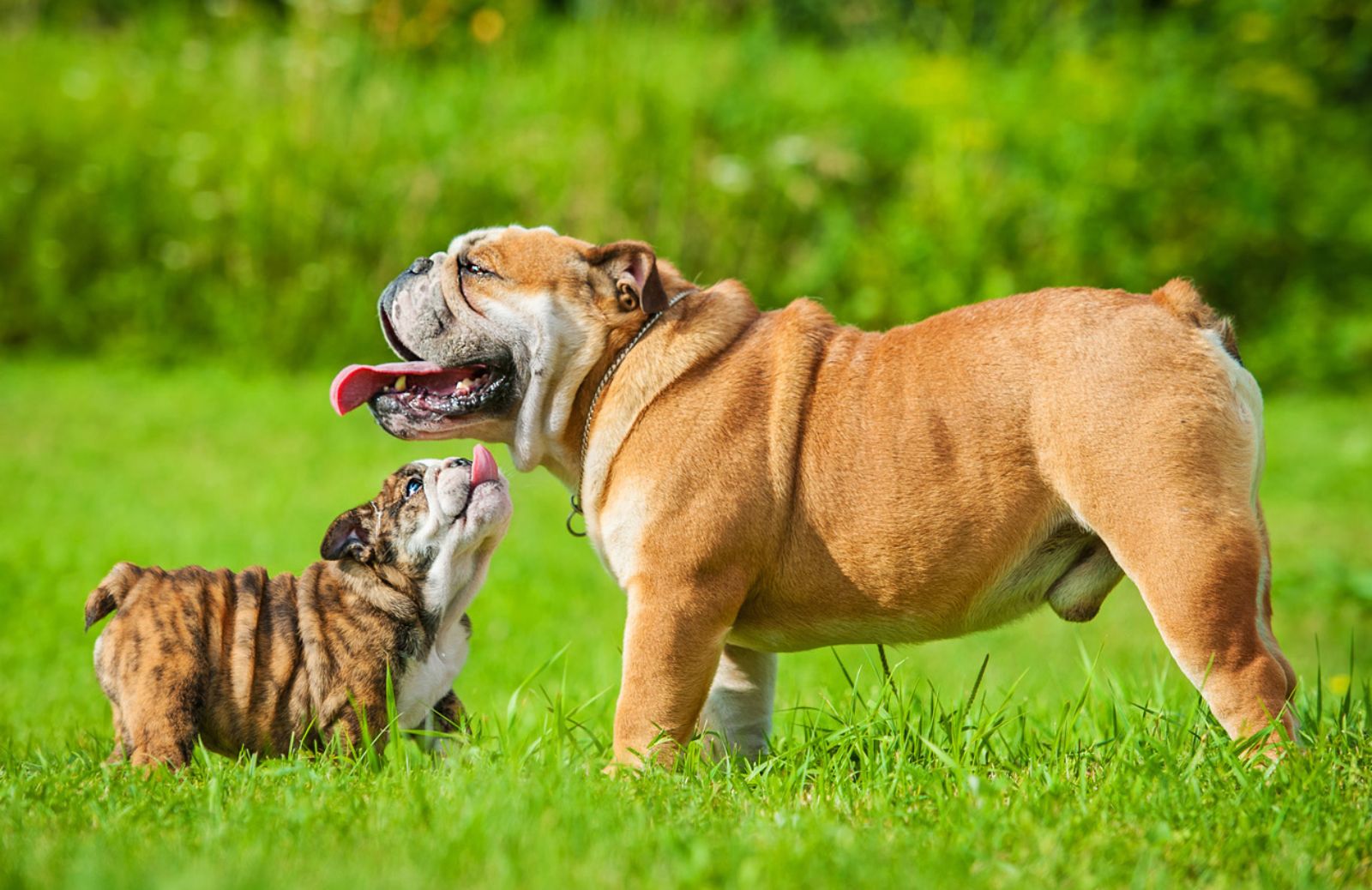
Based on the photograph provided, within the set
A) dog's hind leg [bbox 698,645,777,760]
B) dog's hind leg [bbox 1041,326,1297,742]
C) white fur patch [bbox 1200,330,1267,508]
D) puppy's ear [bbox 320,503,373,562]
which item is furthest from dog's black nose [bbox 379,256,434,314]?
white fur patch [bbox 1200,330,1267,508]

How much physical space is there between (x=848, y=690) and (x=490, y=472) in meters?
1.54

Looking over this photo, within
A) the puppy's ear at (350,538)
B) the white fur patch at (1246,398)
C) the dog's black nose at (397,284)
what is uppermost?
the dog's black nose at (397,284)

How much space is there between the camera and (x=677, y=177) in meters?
12.0

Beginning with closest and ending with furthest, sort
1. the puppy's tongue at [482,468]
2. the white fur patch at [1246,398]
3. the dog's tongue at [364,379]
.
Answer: the white fur patch at [1246,398] < the dog's tongue at [364,379] < the puppy's tongue at [482,468]

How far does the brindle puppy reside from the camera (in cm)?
441

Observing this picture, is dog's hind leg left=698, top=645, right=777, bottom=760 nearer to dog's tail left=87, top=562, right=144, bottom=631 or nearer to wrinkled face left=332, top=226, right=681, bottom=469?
wrinkled face left=332, top=226, right=681, bottom=469

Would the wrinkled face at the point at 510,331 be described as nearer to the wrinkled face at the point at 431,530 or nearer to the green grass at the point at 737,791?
the wrinkled face at the point at 431,530

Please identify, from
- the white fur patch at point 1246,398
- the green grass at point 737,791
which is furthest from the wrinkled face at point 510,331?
the white fur patch at point 1246,398

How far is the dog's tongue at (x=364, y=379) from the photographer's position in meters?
4.67

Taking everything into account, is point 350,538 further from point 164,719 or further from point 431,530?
point 164,719

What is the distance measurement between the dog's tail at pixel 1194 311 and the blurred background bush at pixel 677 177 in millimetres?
7028

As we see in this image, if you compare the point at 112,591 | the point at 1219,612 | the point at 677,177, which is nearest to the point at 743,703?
the point at 1219,612

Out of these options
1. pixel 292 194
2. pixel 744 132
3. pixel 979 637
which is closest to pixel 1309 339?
pixel 744 132

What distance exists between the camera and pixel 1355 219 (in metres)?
12.8
